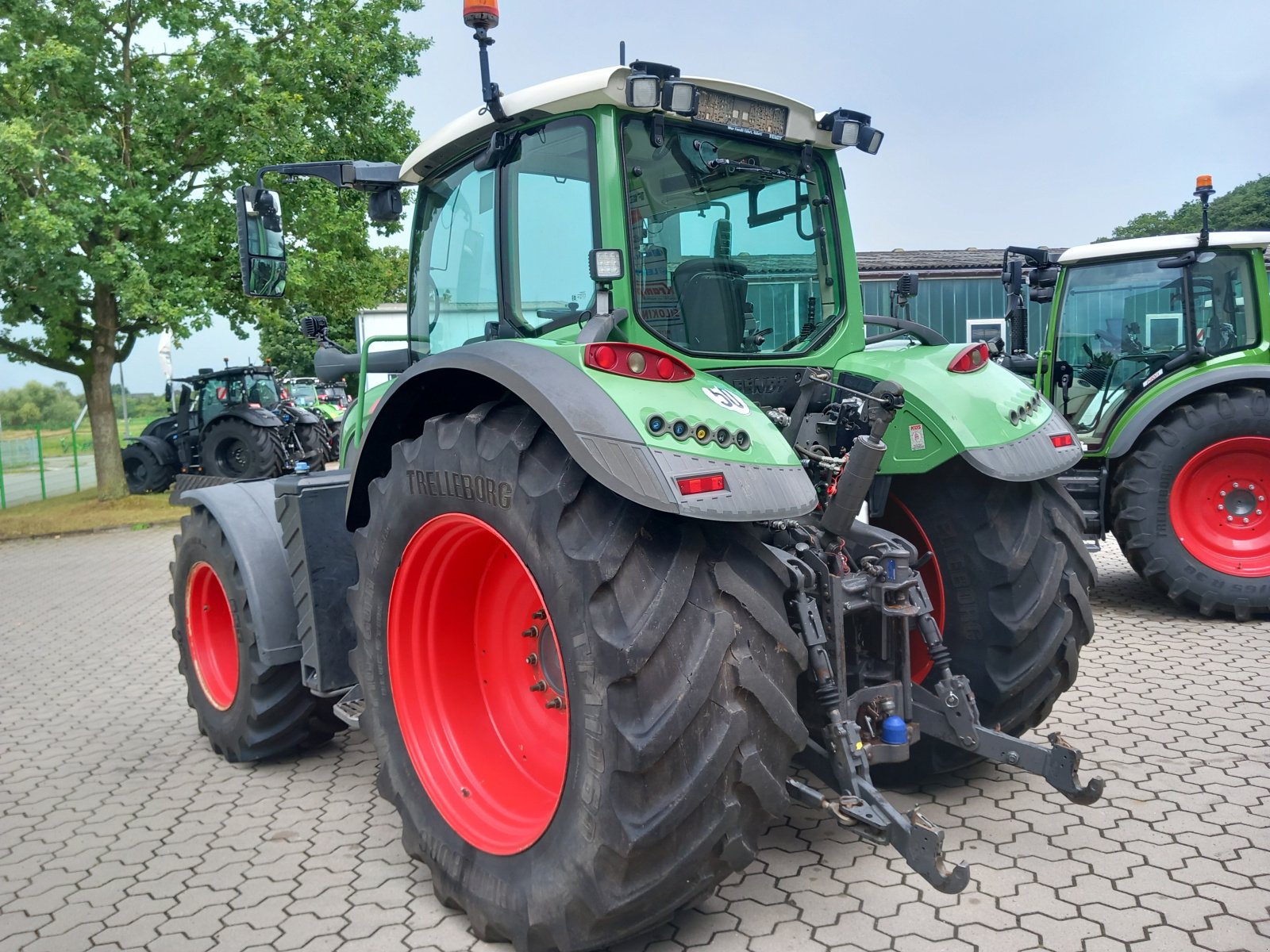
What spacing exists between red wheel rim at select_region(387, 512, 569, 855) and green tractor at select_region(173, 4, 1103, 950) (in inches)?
0.4

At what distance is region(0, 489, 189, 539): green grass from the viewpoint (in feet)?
42.6

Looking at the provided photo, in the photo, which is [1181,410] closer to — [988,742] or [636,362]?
[988,742]

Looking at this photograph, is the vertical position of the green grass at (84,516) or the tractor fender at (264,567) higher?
the tractor fender at (264,567)

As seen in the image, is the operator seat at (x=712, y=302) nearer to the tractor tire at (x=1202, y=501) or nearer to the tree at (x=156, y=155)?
the tractor tire at (x=1202, y=501)

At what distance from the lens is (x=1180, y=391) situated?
6.30 meters

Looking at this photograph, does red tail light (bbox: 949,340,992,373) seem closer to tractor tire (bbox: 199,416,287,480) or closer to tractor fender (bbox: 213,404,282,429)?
tractor tire (bbox: 199,416,287,480)

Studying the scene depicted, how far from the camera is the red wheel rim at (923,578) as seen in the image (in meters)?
3.46

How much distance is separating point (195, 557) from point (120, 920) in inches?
68.2

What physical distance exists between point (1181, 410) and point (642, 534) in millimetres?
5313

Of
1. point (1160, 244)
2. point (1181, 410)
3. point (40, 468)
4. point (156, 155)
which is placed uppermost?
point (156, 155)

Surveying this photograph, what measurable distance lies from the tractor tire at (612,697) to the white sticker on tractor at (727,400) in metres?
0.33

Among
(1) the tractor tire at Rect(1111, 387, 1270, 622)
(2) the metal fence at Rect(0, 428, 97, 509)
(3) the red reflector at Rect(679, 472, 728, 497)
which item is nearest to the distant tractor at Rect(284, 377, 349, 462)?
(2) the metal fence at Rect(0, 428, 97, 509)

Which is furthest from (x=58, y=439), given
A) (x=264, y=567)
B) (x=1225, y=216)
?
(x=1225, y=216)

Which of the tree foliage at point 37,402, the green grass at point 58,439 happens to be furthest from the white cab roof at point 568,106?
the tree foliage at point 37,402
